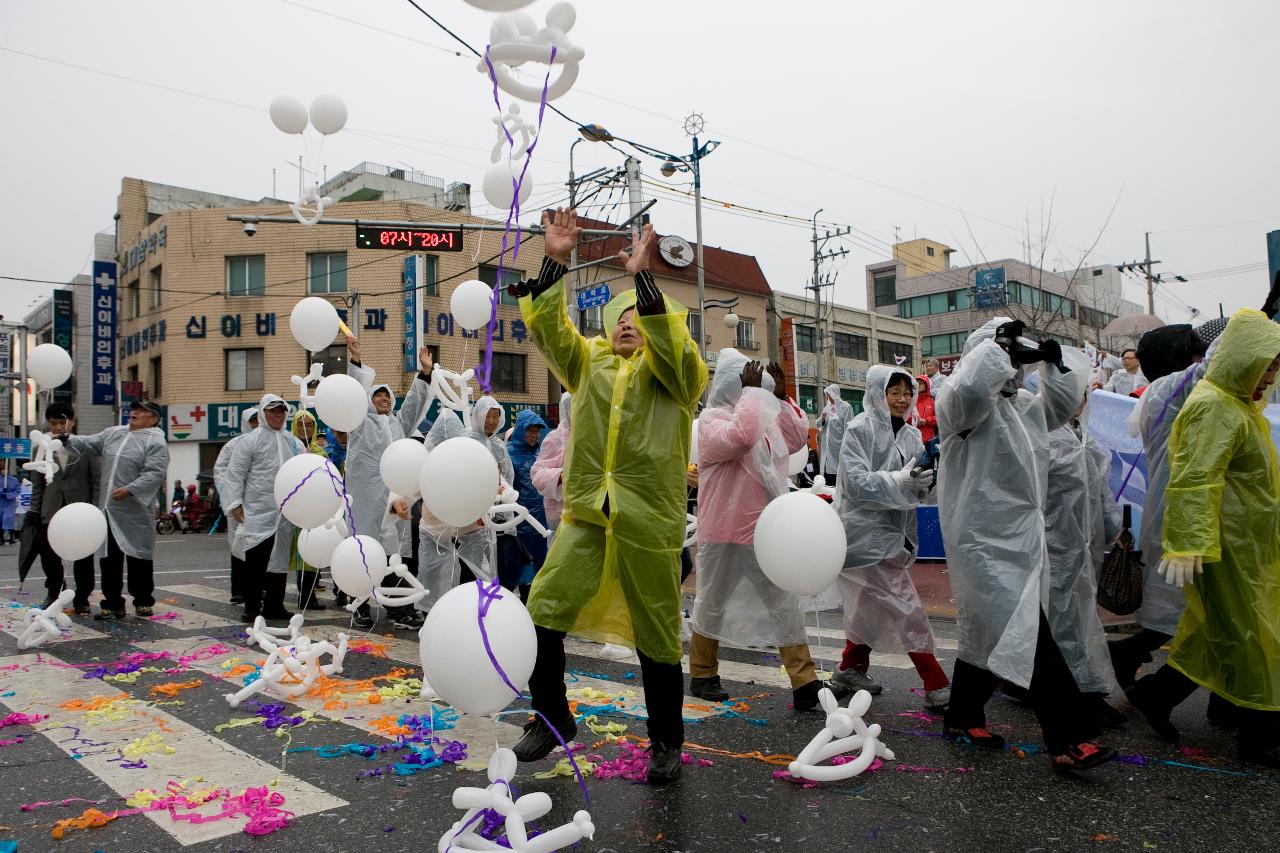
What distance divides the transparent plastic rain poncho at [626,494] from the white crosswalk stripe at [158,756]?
1.09 m

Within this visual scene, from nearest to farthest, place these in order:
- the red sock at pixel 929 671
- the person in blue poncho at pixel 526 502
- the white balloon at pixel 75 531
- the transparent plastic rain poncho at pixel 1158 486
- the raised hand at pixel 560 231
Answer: the raised hand at pixel 560 231
the transparent plastic rain poncho at pixel 1158 486
the red sock at pixel 929 671
the white balloon at pixel 75 531
the person in blue poncho at pixel 526 502

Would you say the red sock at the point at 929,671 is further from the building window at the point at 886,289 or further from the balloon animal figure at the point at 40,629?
the building window at the point at 886,289

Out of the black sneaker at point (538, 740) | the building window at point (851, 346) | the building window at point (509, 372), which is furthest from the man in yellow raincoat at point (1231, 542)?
the building window at point (851, 346)

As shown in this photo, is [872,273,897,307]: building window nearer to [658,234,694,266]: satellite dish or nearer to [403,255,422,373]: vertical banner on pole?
[403,255,422,373]: vertical banner on pole

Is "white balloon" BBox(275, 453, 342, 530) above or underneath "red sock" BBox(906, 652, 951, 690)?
above

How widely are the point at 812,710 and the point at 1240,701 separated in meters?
1.73

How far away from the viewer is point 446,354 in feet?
89.2

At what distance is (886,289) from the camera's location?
5247 cm

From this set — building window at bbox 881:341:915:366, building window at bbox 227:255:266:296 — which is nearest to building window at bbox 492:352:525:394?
building window at bbox 227:255:266:296

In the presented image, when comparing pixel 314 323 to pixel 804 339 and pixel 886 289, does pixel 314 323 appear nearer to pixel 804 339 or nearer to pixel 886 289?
pixel 804 339

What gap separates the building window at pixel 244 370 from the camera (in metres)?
27.1

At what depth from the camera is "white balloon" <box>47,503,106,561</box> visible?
20.6 ft

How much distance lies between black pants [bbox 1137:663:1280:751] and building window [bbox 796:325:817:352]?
34.9 meters

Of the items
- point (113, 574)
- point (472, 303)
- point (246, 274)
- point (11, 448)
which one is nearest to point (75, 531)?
point (113, 574)
